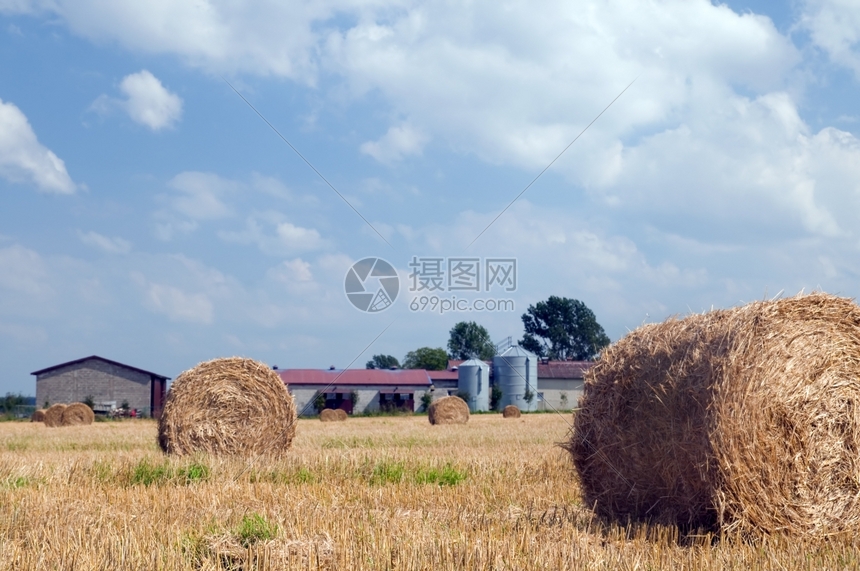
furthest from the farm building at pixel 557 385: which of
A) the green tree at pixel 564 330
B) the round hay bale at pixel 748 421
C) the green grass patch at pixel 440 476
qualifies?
the round hay bale at pixel 748 421

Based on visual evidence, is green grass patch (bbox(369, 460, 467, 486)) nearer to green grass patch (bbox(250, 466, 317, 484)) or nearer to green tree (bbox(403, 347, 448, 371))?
green grass patch (bbox(250, 466, 317, 484))

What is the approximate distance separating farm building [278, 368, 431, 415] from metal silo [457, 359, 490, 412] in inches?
131

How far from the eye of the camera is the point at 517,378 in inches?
2469

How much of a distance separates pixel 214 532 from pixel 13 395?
53.7 meters

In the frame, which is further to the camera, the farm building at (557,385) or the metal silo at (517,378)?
the farm building at (557,385)

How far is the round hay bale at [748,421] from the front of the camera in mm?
6168

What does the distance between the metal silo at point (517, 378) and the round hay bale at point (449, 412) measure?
3031 cm

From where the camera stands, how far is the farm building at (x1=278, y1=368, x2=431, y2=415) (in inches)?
2406

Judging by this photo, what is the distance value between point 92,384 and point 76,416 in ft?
81.4

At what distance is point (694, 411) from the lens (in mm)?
6422

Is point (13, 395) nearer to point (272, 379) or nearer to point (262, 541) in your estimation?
point (272, 379)

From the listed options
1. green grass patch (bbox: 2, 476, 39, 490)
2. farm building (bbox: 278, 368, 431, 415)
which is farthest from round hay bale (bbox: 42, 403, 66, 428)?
farm building (bbox: 278, 368, 431, 415)

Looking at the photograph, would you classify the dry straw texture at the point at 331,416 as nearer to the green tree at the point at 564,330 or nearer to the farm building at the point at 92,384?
the farm building at the point at 92,384

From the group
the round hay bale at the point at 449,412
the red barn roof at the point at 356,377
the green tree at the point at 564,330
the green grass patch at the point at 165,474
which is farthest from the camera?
the green tree at the point at 564,330
